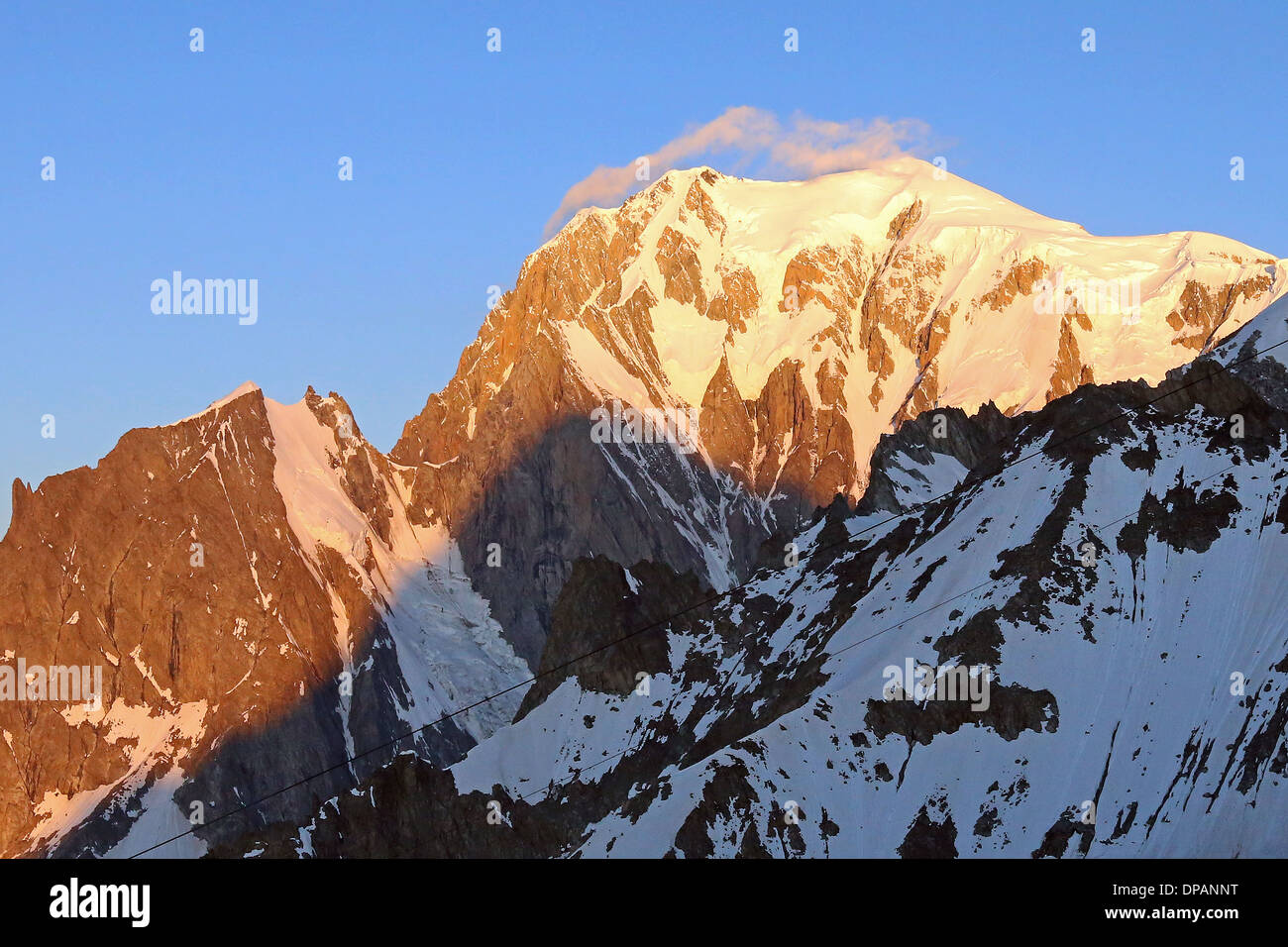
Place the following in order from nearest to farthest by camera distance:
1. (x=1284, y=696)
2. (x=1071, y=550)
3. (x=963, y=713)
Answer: (x=1284, y=696) → (x=963, y=713) → (x=1071, y=550)

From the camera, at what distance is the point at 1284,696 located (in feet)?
512

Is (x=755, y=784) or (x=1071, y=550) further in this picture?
(x=1071, y=550)

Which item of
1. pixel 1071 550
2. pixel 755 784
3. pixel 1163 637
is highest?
pixel 1071 550
